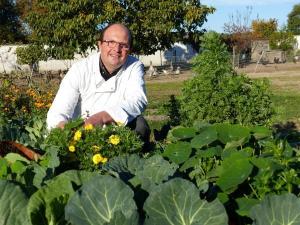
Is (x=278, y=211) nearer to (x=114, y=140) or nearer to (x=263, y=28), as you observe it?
(x=114, y=140)

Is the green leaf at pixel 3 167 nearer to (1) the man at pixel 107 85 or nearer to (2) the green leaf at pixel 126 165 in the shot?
(2) the green leaf at pixel 126 165

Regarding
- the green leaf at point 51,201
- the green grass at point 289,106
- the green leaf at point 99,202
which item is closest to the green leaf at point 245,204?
the green leaf at point 99,202

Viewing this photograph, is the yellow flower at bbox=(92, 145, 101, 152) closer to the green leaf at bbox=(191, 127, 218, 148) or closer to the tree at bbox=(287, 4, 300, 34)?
the green leaf at bbox=(191, 127, 218, 148)

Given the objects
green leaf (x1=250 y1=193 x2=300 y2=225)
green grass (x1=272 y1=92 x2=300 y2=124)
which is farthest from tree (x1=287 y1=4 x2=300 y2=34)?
green leaf (x1=250 y1=193 x2=300 y2=225)

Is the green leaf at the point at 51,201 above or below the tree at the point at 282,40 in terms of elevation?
above

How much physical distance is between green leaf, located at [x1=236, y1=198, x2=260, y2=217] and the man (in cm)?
162

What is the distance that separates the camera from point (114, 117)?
11.9ft

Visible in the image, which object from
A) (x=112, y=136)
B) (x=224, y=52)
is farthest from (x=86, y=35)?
(x=112, y=136)

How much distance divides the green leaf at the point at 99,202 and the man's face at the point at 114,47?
6.85 feet

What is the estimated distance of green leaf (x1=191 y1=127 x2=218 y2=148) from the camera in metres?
2.79

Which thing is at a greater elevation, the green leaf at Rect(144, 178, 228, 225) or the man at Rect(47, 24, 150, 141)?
the man at Rect(47, 24, 150, 141)

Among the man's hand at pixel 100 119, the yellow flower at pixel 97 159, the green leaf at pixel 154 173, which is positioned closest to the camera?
the green leaf at pixel 154 173

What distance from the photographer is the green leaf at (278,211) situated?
189 centimetres

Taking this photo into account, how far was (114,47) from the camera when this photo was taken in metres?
3.94
